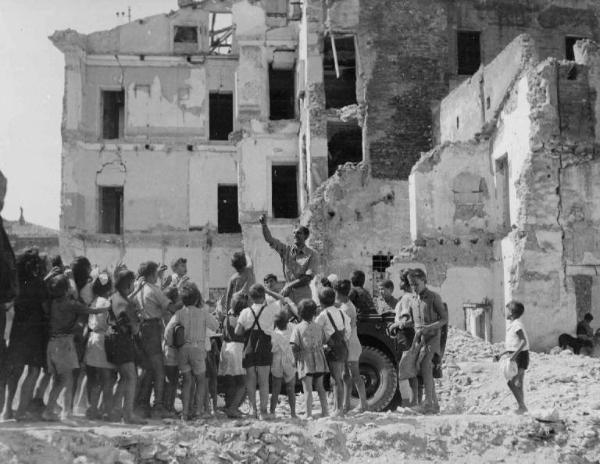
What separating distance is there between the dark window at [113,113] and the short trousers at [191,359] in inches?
921

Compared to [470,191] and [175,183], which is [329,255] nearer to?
[470,191]

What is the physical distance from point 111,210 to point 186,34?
21.5 ft

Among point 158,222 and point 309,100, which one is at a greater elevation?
point 309,100

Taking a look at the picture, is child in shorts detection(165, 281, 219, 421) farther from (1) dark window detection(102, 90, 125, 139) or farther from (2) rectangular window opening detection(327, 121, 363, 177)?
(1) dark window detection(102, 90, 125, 139)

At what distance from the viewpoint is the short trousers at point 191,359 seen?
11.1 meters

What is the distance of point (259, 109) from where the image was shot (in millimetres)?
31750

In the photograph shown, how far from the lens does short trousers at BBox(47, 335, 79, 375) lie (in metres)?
10.3

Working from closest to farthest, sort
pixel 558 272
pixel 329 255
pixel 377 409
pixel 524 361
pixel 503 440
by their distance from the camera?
1. pixel 503 440
2. pixel 524 361
3. pixel 377 409
4. pixel 558 272
5. pixel 329 255

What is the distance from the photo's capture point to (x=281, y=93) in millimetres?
33469

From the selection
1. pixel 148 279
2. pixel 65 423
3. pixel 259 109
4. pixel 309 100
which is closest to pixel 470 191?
pixel 309 100

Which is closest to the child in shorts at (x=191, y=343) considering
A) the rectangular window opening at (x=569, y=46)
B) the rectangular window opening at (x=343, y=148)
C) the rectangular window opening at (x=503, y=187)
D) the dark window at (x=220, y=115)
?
the rectangular window opening at (x=503, y=187)

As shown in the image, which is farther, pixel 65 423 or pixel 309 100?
pixel 309 100

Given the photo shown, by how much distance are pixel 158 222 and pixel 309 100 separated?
7273 millimetres

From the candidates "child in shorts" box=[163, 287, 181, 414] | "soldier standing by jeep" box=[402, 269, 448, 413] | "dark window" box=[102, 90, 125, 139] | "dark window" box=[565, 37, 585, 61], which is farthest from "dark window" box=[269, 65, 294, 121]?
"child in shorts" box=[163, 287, 181, 414]
